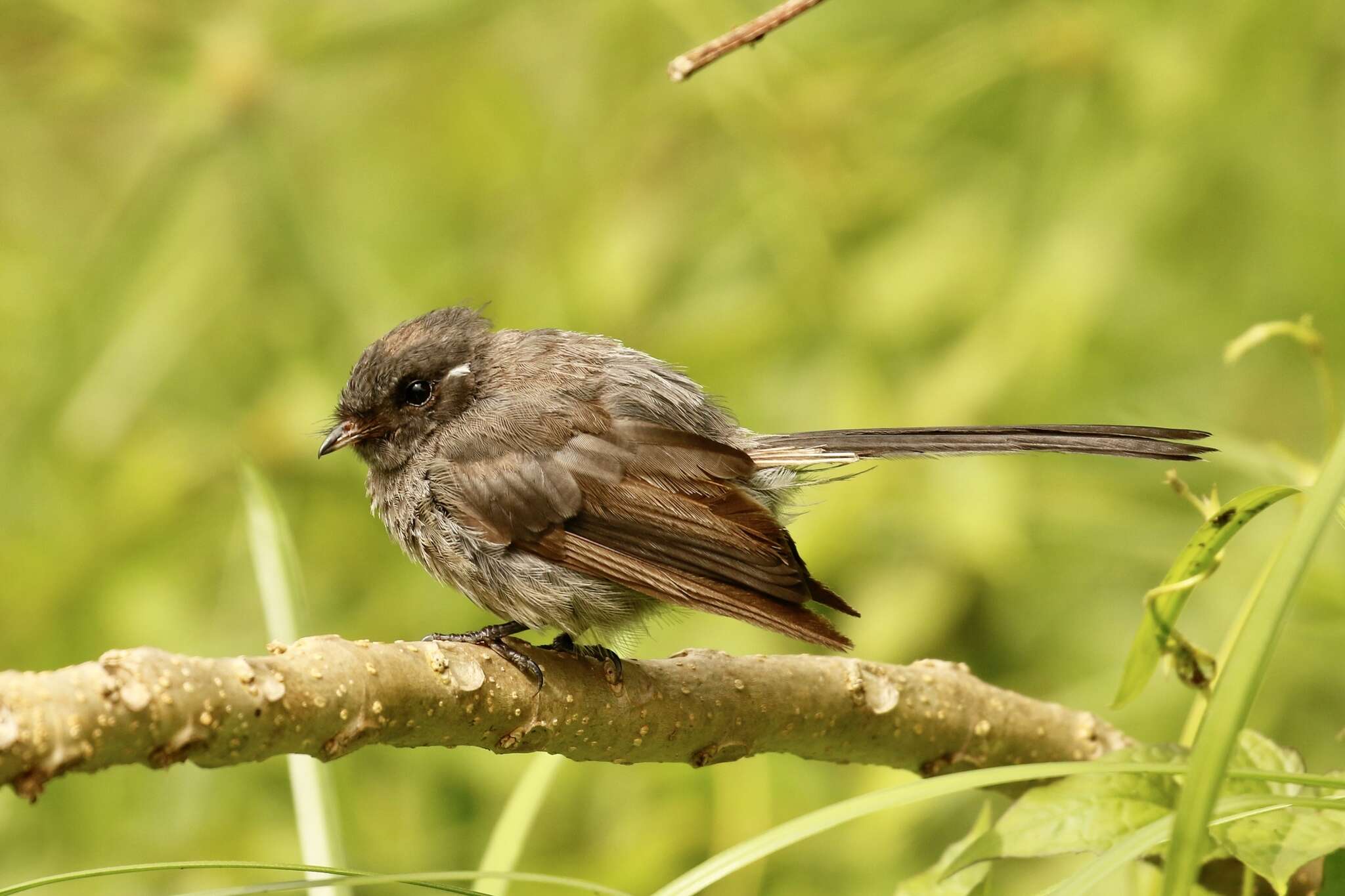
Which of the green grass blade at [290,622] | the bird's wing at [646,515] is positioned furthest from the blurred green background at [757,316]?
the green grass blade at [290,622]

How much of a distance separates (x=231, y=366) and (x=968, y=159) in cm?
247

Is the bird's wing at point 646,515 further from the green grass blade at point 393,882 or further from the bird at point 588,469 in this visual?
the green grass blade at point 393,882

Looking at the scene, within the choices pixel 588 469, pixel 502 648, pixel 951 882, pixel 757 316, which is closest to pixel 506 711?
pixel 502 648

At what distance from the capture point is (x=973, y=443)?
267 cm

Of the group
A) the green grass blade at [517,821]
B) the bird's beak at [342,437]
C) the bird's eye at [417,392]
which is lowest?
the green grass blade at [517,821]

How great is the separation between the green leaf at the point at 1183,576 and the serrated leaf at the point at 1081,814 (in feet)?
0.44

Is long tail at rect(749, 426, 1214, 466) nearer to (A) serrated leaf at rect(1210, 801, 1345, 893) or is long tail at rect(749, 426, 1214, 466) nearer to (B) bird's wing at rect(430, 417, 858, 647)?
(B) bird's wing at rect(430, 417, 858, 647)

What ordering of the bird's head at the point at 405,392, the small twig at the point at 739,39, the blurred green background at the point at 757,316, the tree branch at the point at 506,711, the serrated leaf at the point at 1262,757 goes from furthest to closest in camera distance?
the blurred green background at the point at 757,316 < the bird's head at the point at 405,392 < the serrated leaf at the point at 1262,757 < the small twig at the point at 739,39 < the tree branch at the point at 506,711

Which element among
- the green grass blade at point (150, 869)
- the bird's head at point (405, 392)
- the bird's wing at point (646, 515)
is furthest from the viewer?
the bird's head at point (405, 392)

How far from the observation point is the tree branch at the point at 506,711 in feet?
4.54

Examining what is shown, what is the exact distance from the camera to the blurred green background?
12.9ft

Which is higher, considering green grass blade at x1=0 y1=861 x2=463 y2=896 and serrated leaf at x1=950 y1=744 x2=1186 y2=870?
serrated leaf at x1=950 y1=744 x2=1186 y2=870

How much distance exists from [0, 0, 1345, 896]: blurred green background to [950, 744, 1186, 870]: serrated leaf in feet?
5.90

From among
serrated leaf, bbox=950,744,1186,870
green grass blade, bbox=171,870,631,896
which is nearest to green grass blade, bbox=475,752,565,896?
green grass blade, bbox=171,870,631,896
